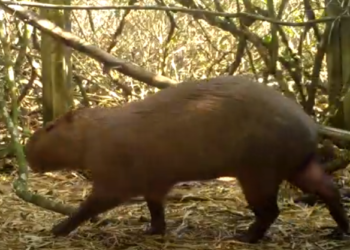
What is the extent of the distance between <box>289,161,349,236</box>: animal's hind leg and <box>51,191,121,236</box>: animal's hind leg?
87 centimetres

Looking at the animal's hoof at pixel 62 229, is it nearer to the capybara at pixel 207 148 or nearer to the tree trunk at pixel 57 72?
the capybara at pixel 207 148

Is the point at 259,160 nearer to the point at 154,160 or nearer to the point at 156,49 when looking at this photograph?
the point at 154,160

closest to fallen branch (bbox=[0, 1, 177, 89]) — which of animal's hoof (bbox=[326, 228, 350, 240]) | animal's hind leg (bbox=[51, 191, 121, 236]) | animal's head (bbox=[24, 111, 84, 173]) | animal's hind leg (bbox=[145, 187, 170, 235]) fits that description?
animal's head (bbox=[24, 111, 84, 173])

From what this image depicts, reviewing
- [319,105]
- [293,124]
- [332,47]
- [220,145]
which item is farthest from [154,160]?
[319,105]

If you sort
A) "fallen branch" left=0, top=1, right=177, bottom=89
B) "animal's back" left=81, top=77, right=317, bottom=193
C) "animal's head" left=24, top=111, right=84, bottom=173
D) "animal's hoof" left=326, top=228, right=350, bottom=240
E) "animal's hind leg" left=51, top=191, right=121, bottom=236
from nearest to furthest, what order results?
"animal's back" left=81, top=77, right=317, bottom=193
"animal's hind leg" left=51, top=191, right=121, bottom=236
"animal's hoof" left=326, top=228, right=350, bottom=240
"animal's head" left=24, top=111, right=84, bottom=173
"fallen branch" left=0, top=1, right=177, bottom=89

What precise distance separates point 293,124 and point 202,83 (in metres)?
0.51

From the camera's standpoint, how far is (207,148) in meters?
3.69

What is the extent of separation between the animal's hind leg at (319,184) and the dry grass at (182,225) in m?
0.17

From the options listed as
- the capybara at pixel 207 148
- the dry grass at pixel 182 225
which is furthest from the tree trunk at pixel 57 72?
the capybara at pixel 207 148

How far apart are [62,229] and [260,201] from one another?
95cm

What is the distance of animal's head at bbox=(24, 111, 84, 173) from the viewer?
402 cm

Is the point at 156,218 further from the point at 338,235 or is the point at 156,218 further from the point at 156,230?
the point at 338,235

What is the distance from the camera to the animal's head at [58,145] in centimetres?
402

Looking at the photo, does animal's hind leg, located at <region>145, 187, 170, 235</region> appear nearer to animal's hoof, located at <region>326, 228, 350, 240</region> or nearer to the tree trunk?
animal's hoof, located at <region>326, 228, 350, 240</region>
